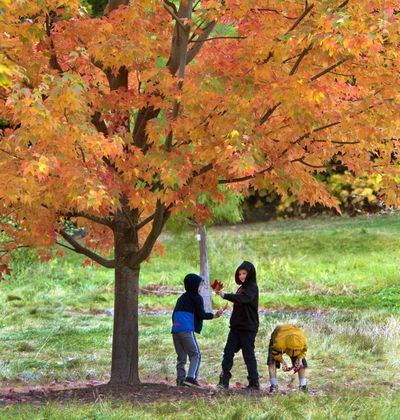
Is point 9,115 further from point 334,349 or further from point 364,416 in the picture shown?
point 334,349

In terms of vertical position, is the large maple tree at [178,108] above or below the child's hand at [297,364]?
above

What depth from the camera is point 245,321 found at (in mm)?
8594

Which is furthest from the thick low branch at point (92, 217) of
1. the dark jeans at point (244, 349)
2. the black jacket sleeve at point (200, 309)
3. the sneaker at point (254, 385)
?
the sneaker at point (254, 385)

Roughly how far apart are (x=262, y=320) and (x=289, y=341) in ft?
19.9

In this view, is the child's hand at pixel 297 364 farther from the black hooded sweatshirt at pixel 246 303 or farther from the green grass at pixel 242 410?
the green grass at pixel 242 410

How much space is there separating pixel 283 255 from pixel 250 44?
1559cm

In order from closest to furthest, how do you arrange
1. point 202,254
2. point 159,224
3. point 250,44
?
1. point 250,44
2. point 159,224
3. point 202,254

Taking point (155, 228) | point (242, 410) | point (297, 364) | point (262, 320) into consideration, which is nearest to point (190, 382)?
point (297, 364)

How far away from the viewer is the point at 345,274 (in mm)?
19766

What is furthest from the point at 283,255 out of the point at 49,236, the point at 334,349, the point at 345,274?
the point at 49,236

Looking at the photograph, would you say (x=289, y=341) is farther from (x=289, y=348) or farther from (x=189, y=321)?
(x=189, y=321)

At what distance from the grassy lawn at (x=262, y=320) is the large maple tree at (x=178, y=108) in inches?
77.8

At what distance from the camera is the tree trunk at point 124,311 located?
9.18 meters

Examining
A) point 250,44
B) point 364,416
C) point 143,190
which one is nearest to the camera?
point 364,416
